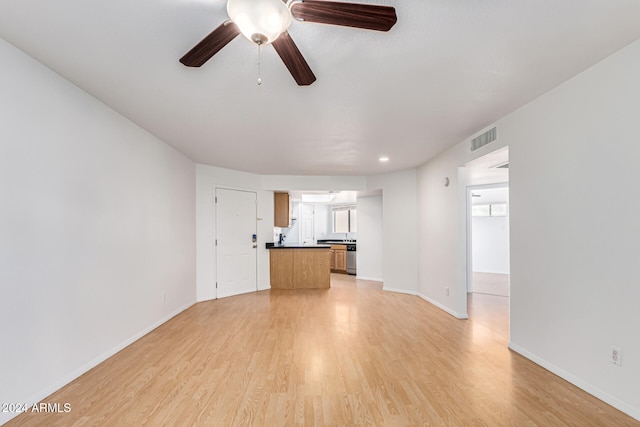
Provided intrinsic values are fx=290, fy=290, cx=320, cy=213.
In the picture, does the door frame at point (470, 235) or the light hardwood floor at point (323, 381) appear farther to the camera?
the door frame at point (470, 235)

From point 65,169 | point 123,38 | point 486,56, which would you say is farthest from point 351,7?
point 65,169

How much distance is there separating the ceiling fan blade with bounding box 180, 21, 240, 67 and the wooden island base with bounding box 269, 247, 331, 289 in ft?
16.6

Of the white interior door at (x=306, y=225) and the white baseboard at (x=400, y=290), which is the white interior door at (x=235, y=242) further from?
the white interior door at (x=306, y=225)

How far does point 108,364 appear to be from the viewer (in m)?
2.72

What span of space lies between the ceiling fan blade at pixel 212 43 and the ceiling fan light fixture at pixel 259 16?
89 mm

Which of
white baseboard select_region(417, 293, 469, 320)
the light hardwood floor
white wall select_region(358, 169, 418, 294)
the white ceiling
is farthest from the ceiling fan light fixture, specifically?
white wall select_region(358, 169, 418, 294)

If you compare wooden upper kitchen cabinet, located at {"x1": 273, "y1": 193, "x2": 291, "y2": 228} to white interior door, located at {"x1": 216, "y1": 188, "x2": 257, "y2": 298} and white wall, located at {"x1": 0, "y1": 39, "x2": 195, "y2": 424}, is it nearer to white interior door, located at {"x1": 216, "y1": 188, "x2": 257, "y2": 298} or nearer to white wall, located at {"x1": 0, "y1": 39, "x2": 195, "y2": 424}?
white interior door, located at {"x1": 216, "y1": 188, "x2": 257, "y2": 298}

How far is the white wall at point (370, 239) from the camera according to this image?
7.23 meters

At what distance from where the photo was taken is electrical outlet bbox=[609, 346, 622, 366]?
6.56 ft

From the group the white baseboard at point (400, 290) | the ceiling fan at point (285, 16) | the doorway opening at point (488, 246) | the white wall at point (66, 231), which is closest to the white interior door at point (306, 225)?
the white baseboard at point (400, 290)

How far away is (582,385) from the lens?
225 cm

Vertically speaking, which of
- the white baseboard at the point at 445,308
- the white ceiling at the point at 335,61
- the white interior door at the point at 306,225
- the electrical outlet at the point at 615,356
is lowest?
the white baseboard at the point at 445,308

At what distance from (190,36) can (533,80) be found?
2.59m

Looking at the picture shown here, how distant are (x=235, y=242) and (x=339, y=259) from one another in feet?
11.9
